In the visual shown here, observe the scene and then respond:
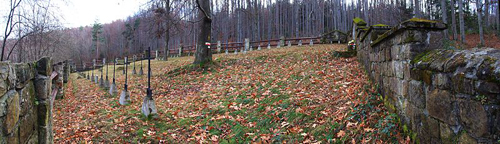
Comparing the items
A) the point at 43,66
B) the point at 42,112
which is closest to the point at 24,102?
the point at 42,112

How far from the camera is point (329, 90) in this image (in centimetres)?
586

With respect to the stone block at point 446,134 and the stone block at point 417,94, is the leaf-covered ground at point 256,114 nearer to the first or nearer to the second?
the stone block at point 417,94

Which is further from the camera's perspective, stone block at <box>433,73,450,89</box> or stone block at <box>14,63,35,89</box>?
stone block at <box>433,73,450,89</box>

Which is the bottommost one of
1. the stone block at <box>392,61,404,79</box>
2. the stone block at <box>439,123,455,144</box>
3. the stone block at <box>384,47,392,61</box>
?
the stone block at <box>439,123,455,144</box>

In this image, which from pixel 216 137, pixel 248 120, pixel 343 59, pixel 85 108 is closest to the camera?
pixel 216 137

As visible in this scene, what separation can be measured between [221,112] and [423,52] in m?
4.30

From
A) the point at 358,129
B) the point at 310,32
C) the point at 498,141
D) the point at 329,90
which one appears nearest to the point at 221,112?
the point at 329,90

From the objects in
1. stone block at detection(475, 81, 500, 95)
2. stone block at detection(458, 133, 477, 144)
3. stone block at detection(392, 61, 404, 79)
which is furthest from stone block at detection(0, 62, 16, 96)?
stone block at detection(392, 61, 404, 79)

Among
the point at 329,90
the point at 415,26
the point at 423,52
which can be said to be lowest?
the point at 329,90

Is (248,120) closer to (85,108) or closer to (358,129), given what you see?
(358,129)

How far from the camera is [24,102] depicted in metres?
2.38

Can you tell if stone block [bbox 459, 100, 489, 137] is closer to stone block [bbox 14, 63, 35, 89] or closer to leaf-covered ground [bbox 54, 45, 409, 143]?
leaf-covered ground [bbox 54, 45, 409, 143]

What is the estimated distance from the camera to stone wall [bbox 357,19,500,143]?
185 centimetres

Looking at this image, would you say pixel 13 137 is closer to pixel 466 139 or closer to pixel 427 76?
pixel 466 139
